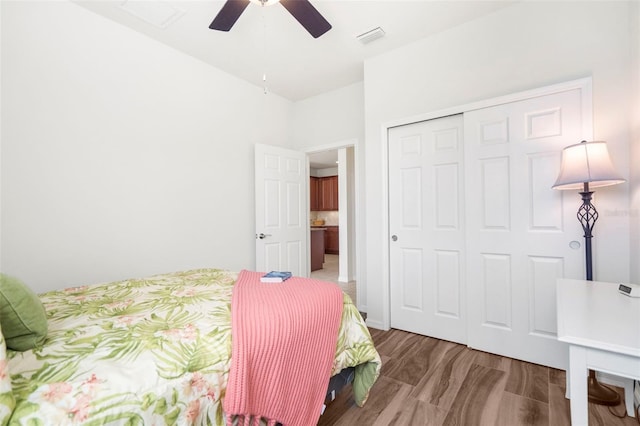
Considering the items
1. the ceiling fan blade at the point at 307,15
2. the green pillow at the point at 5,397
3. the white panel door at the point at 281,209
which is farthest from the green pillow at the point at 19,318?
the white panel door at the point at 281,209

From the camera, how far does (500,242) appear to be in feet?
7.73

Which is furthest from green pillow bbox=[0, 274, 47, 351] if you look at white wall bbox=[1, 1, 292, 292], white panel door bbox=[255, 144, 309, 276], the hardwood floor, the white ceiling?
white panel door bbox=[255, 144, 309, 276]

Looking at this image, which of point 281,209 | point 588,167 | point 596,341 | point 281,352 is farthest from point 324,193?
point 596,341

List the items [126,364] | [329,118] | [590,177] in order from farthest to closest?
[329,118], [590,177], [126,364]

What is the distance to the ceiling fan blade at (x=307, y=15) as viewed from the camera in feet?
6.12

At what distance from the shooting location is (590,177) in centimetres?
173

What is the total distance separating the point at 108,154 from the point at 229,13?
1.52 m

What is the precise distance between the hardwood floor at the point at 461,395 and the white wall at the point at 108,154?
2076 millimetres

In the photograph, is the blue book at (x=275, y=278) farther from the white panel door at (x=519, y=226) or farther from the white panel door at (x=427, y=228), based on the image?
the white panel door at (x=519, y=226)

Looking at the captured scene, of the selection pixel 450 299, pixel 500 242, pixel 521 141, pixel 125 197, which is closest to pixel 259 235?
pixel 125 197

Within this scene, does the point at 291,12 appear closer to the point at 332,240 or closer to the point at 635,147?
the point at 635,147

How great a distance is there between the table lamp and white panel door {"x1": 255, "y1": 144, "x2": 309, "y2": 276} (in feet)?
9.10

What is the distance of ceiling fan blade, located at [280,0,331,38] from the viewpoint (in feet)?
6.12

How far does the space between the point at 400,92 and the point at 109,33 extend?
2.64 metres
